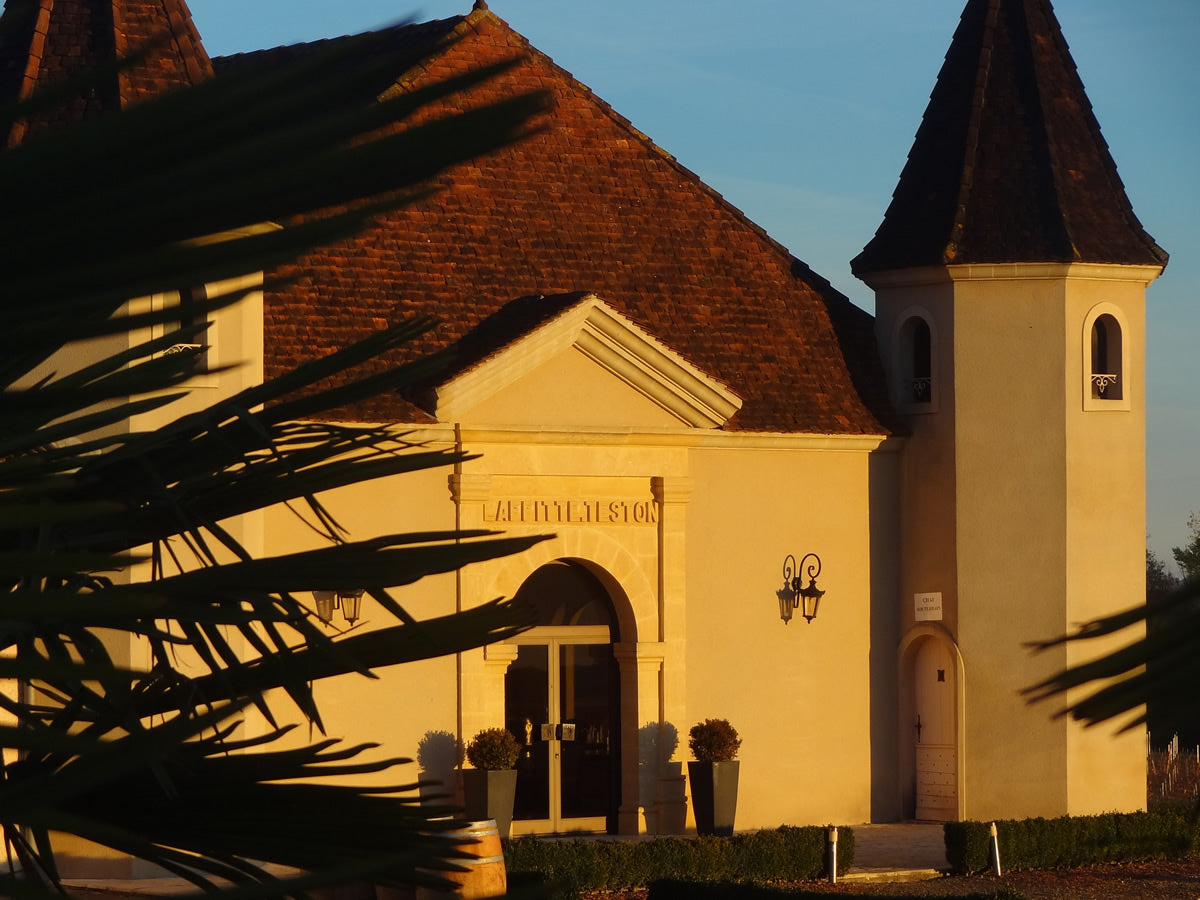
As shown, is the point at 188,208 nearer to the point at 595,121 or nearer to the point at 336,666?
the point at 336,666

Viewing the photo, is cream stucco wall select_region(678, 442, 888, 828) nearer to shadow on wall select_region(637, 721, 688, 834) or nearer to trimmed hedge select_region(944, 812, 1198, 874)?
shadow on wall select_region(637, 721, 688, 834)

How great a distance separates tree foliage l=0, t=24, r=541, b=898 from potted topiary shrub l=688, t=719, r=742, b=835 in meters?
19.2

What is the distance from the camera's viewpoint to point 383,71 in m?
1.33

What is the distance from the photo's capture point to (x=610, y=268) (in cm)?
2366

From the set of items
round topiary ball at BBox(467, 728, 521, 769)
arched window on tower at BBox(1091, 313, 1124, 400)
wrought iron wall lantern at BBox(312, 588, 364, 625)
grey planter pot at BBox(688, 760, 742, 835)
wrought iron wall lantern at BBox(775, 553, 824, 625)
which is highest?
arched window on tower at BBox(1091, 313, 1124, 400)

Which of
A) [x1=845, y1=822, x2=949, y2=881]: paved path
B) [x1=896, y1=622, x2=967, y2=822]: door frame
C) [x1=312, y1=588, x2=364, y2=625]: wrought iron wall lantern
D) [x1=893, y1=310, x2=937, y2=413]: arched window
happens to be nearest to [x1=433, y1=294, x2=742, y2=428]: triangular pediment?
[x1=312, y1=588, x2=364, y2=625]: wrought iron wall lantern

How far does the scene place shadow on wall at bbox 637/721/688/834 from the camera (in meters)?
22.0

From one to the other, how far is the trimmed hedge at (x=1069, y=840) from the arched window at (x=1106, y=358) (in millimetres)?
5492

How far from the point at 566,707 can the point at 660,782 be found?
1.49m

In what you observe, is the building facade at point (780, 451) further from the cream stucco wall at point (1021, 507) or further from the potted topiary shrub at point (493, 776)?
the potted topiary shrub at point (493, 776)

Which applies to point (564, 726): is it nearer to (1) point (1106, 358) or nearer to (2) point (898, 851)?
(2) point (898, 851)

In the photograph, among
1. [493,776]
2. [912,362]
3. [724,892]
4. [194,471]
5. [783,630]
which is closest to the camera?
[194,471]

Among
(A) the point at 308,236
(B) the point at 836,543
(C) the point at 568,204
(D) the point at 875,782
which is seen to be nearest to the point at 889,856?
(D) the point at 875,782

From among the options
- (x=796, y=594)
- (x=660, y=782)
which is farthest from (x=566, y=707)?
(x=796, y=594)
